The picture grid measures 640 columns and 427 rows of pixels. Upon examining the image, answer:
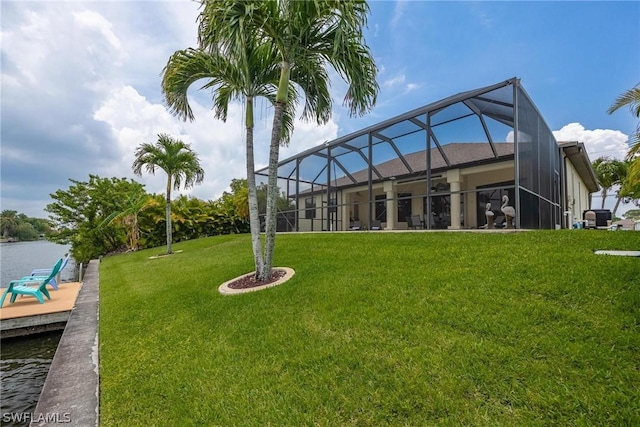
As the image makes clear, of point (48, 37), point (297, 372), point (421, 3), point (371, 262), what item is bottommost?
point (297, 372)

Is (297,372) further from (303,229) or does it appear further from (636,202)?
(636,202)

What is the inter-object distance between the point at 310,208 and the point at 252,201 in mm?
8880

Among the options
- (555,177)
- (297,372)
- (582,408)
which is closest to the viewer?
(582,408)

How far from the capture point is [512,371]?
2229 mm

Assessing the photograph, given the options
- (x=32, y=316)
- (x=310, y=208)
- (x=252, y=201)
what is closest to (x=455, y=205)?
(x=310, y=208)

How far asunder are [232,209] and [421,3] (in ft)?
61.3

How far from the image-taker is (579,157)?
49.2 feet

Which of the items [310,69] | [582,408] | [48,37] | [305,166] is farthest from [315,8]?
[305,166]

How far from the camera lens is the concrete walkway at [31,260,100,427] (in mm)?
2547

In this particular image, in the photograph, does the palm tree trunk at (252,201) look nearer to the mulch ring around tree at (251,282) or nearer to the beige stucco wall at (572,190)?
the mulch ring around tree at (251,282)

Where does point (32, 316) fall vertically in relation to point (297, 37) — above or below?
below

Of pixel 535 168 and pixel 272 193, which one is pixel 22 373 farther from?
pixel 535 168

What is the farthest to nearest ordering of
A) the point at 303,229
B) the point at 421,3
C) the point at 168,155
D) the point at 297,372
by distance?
Answer: the point at 303,229 < the point at 168,155 < the point at 421,3 < the point at 297,372

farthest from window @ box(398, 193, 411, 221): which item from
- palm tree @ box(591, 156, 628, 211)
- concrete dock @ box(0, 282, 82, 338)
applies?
palm tree @ box(591, 156, 628, 211)
